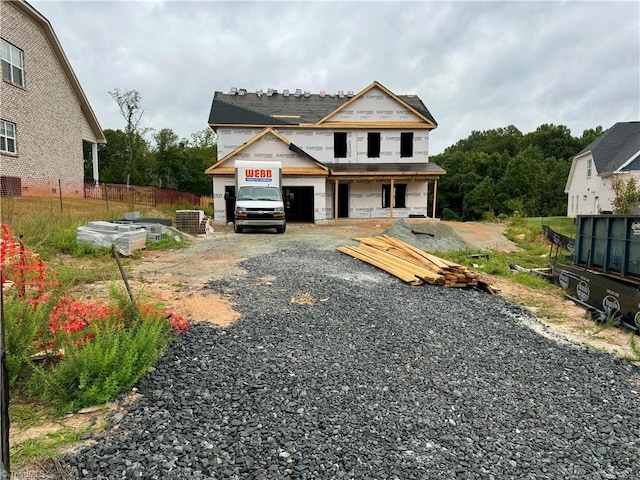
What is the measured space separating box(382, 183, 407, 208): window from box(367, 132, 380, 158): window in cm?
221

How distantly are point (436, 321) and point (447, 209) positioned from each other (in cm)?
5826

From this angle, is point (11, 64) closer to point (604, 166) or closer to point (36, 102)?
point (36, 102)

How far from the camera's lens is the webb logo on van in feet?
60.1

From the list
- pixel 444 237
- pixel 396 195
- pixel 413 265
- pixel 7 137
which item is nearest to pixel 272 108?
pixel 396 195

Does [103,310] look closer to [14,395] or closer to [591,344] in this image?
[14,395]

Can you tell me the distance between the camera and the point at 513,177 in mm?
53625

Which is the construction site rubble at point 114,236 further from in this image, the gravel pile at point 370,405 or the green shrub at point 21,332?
the green shrub at point 21,332

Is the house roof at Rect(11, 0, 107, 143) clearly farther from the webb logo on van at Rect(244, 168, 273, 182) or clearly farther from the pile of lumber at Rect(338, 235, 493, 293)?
the pile of lumber at Rect(338, 235, 493, 293)

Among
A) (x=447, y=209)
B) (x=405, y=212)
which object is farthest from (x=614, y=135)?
(x=447, y=209)

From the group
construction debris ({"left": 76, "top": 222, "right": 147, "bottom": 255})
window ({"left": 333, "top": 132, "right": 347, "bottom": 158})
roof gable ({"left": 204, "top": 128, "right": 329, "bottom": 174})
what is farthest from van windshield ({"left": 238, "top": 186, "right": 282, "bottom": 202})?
window ({"left": 333, "top": 132, "right": 347, "bottom": 158})

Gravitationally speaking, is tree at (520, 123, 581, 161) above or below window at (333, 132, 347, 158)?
above

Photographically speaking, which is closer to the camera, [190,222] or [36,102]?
[190,222]

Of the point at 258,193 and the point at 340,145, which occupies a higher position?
the point at 340,145

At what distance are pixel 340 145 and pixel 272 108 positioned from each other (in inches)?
210
